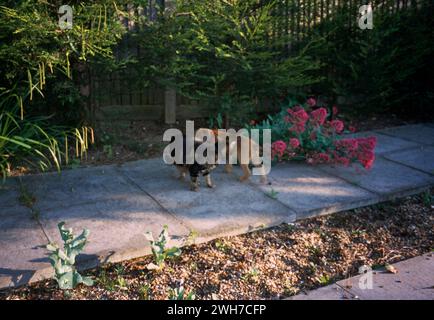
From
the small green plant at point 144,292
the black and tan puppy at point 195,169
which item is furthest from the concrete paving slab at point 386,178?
the small green plant at point 144,292

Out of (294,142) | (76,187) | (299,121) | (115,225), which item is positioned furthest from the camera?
(299,121)

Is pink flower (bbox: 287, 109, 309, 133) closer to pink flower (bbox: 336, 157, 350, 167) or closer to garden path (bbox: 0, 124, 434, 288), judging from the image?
garden path (bbox: 0, 124, 434, 288)

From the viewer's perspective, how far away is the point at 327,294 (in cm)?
330

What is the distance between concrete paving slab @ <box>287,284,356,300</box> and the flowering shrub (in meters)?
2.27

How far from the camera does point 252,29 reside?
6.52 meters

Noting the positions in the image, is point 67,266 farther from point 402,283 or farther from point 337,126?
point 337,126

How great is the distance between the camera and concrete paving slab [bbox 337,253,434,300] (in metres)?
3.30

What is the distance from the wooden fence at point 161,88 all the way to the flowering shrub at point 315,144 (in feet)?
4.96

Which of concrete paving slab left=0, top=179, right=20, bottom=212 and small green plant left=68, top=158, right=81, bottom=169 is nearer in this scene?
concrete paving slab left=0, top=179, right=20, bottom=212

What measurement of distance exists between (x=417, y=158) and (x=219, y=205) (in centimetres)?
273

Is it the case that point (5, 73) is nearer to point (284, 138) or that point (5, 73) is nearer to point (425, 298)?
point (284, 138)

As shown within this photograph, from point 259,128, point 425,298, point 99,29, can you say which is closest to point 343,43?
point 259,128

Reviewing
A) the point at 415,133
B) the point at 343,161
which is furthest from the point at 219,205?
the point at 415,133

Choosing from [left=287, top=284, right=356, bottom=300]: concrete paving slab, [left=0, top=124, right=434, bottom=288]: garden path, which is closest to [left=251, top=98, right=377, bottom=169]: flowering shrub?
[left=0, top=124, right=434, bottom=288]: garden path
